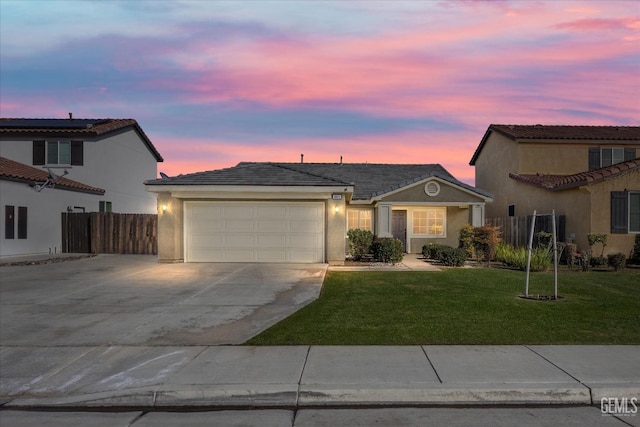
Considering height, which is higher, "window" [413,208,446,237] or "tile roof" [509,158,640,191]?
"tile roof" [509,158,640,191]

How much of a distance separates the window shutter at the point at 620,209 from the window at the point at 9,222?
2343cm

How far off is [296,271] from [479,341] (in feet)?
29.9

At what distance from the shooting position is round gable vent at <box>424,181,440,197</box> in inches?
852

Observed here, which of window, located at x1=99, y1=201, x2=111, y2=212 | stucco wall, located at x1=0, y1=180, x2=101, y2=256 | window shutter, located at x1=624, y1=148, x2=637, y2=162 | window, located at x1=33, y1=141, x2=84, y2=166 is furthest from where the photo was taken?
window, located at x1=99, y1=201, x2=111, y2=212

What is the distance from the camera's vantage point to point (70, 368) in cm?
641

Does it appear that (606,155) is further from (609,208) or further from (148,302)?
(148,302)

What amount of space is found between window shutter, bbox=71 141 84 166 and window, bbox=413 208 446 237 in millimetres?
17608

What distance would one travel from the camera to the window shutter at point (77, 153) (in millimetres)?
26266

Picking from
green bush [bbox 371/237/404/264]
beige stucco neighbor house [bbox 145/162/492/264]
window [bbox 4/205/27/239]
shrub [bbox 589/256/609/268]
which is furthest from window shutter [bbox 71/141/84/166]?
shrub [bbox 589/256/609/268]

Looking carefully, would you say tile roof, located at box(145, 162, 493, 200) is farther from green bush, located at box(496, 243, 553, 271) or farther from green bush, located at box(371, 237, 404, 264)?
green bush, located at box(496, 243, 553, 271)

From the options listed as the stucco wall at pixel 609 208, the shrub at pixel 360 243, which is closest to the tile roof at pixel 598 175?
the stucco wall at pixel 609 208

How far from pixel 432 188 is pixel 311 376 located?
16.9 metres

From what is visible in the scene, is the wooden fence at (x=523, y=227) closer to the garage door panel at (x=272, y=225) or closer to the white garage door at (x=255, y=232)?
the white garage door at (x=255, y=232)

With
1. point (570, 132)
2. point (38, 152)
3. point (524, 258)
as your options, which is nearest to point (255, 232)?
point (524, 258)
